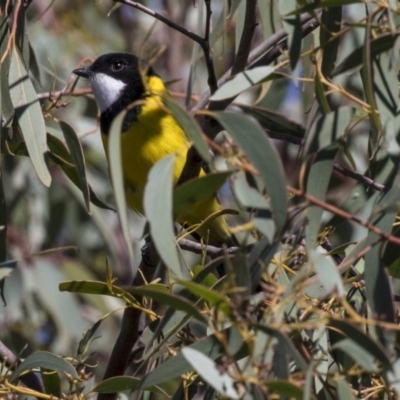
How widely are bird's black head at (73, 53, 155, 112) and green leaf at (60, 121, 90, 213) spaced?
1.16 m

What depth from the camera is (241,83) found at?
1.81 metres

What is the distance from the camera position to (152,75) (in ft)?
12.8

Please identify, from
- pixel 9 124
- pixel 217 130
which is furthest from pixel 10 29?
pixel 217 130

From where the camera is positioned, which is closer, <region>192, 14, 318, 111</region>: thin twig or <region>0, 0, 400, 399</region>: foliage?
<region>0, 0, 400, 399</region>: foliage

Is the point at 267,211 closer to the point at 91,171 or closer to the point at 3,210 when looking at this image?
the point at 3,210

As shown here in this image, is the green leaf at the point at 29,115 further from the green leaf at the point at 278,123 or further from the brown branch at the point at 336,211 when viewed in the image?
the brown branch at the point at 336,211

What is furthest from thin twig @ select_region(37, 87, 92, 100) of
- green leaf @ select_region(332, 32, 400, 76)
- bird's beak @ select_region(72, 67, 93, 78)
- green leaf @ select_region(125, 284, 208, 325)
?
green leaf @ select_region(125, 284, 208, 325)

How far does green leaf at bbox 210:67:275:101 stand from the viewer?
179 centimetres

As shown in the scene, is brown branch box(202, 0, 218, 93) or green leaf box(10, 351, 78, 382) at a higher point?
brown branch box(202, 0, 218, 93)

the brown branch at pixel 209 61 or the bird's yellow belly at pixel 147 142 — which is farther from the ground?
the brown branch at pixel 209 61

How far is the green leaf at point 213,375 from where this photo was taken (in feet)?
4.67

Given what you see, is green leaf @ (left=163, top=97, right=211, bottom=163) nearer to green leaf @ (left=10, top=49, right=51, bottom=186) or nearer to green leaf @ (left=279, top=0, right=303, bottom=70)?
green leaf @ (left=279, top=0, right=303, bottom=70)

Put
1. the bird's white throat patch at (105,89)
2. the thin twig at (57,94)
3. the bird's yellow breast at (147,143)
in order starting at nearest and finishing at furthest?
the thin twig at (57,94)
the bird's yellow breast at (147,143)
the bird's white throat patch at (105,89)

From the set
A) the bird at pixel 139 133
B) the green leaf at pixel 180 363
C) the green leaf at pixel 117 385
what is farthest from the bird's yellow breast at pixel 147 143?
the green leaf at pixel 180 363
